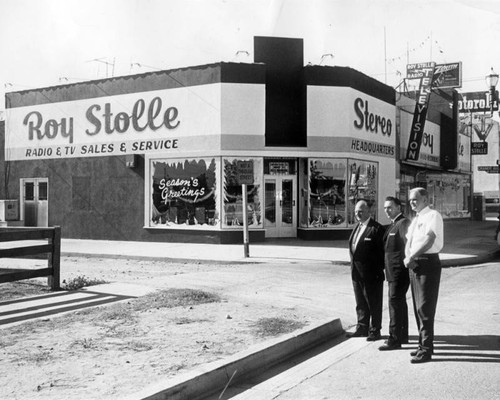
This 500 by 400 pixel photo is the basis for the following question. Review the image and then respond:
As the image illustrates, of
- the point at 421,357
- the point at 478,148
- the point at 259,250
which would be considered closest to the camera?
the point at 421,357

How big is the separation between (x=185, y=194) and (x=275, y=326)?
13515 mm

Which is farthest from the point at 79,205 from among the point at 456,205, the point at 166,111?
the point at 456,205

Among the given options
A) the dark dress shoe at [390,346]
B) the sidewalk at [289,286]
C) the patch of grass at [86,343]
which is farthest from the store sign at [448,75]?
the patch of grass at [86,343]

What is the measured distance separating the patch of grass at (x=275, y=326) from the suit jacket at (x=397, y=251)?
1398mm

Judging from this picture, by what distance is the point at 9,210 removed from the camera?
2362 cm

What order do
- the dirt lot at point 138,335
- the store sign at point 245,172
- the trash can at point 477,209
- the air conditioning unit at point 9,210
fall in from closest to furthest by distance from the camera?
the dirt lot at point 138,335 → the store sign at point 245,172 → the air conditioning unit at point 9,210 → the trash can at point 477,209

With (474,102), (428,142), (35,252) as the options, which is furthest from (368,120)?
(474,102)

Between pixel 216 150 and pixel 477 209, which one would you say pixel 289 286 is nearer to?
pixel 216 150

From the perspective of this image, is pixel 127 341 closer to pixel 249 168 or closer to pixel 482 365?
pixel 482 365

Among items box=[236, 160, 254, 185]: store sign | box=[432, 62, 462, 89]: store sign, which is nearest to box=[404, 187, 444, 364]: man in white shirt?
box=[236, 160, 254, 185]: store sign

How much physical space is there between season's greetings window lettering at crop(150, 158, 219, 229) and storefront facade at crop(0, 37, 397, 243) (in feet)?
0.13

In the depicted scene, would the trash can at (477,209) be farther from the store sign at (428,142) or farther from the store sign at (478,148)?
the store sign at (428,142)

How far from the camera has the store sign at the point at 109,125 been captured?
20.2m

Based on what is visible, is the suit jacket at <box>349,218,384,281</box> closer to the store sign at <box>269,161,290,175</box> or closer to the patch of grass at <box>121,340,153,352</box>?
the patch of grass at <box>121,340,153,352</box>
